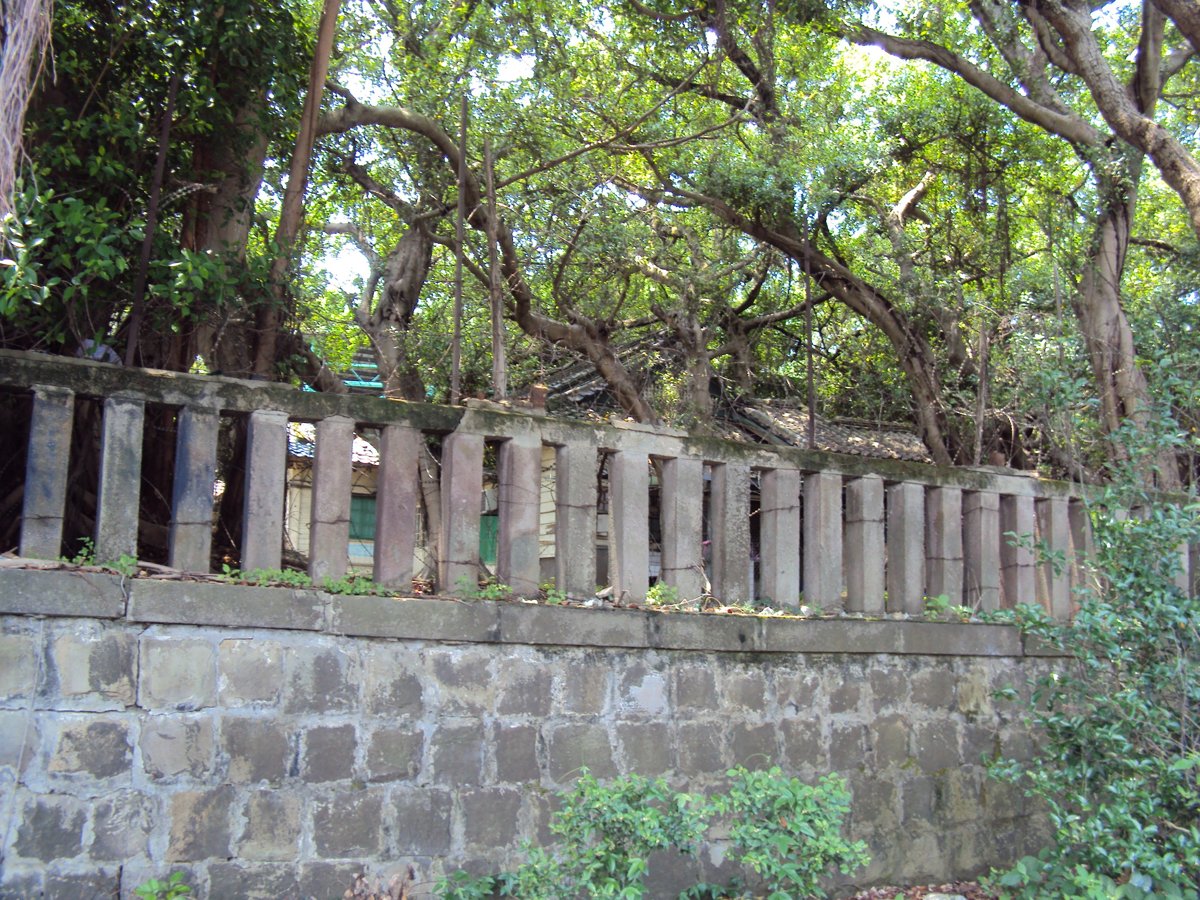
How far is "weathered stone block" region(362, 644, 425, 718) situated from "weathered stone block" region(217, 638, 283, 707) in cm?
40

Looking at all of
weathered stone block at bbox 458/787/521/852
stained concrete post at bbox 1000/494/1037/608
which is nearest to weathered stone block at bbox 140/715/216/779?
weathered stone block at bbox 458/787/521/852

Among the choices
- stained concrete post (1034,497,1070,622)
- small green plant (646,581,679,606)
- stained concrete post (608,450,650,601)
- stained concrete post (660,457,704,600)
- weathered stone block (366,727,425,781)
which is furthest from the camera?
stained concrete post (1034,497,1070,622)

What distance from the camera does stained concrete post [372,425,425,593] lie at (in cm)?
524

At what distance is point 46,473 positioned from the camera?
15.2 ft

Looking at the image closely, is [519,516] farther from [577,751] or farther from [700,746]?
[700,746]

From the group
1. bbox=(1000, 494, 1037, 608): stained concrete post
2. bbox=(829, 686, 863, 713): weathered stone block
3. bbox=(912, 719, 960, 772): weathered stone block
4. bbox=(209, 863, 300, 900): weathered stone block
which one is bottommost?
bbox=(209, 863, 300, 900): weathered stone block

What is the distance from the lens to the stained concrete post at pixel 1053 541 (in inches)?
288

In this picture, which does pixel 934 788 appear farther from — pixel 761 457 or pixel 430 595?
pixel 430 595

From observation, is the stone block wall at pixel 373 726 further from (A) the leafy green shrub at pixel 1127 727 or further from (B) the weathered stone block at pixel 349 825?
(A) the leafy green shrub at pixel 1127 727

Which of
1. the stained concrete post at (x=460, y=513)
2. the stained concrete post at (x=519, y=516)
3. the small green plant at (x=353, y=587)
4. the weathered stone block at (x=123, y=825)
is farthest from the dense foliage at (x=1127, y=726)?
the weathered stone block at (x=123, y=825)

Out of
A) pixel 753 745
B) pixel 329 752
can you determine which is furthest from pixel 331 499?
pixel 753 745

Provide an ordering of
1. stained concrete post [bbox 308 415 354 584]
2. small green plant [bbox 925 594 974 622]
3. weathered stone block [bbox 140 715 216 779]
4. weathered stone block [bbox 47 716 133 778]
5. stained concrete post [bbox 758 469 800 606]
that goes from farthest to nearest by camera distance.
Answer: small green plant [bbox 925 594 974 622], stained concrete post [bbox 758 469 800 606], stained concrete post [bbox 308 415 354 584], weathered stone block [bbox 140 715 216 779], weathered stone block [bbox 47 716 133 778]

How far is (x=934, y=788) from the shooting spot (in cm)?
653

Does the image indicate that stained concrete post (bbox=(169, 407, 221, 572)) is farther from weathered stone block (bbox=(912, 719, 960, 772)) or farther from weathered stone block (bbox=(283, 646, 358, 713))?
weathered stone block (bbox=(912, 719, 960, 772))
